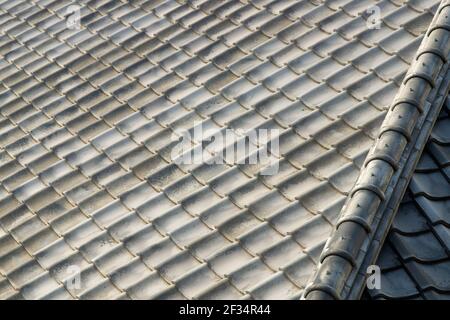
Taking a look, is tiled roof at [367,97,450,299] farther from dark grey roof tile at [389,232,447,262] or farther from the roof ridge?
the roof ridge

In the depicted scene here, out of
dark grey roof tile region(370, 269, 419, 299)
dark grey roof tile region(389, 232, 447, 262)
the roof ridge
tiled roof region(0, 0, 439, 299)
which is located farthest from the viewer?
tiled roof region(0, 0, 439, 299)

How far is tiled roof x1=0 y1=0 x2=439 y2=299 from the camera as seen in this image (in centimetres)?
727

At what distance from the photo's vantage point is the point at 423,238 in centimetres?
673

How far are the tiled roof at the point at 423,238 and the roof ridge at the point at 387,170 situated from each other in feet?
0.50

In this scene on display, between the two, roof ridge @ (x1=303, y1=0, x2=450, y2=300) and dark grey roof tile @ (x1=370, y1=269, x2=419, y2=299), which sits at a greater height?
roof ridge @ (x1=303, y1=0, x2=450, y2=300)

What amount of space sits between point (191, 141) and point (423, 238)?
296 centimetres

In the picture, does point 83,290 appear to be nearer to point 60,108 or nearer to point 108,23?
point 60,108

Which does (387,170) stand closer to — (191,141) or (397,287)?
(397,287)

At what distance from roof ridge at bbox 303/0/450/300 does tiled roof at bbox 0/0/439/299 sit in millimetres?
426

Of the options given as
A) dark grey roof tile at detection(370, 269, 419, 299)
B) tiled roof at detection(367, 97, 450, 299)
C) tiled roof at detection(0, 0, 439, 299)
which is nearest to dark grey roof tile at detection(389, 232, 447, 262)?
tiled roof at detection(367, 97, 450, 299)

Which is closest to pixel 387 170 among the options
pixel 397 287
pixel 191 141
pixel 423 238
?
pixel 423 238

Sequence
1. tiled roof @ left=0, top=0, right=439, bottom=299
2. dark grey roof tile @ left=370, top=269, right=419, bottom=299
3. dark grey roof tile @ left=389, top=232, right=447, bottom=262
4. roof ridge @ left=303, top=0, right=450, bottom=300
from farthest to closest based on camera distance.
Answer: tiled roof @ left=0, top=0, right=439, bottom=299 → dark grey roof tile @ left=389, top=232, right=447, bottom=262 → dark grey roof tile @ left=370, top=269, right=419, bottom=299 → roof ridge @ left=303, top=0, right=450, bottom=300

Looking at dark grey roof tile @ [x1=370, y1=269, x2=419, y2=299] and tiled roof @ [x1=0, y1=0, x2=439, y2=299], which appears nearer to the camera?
dark grey roof tile @ [x1=370, y1=269, x2=419, y2=299]

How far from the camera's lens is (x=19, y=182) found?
9.08m
